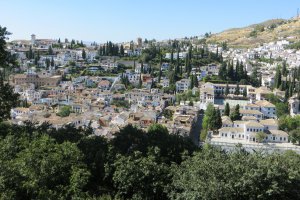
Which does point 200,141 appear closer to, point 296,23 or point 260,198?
point 260,198

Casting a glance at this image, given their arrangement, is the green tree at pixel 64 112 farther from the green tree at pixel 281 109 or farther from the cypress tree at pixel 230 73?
the cypress tree at pixel 230 73

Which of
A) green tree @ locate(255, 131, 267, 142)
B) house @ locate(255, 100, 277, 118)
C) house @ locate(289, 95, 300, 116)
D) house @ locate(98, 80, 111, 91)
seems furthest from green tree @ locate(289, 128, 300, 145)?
house @ locate(98, 80, 111, 91)

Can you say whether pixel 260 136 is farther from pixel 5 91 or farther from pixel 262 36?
pixel 262 36

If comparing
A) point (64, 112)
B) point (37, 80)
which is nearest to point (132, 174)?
point (64, 112)

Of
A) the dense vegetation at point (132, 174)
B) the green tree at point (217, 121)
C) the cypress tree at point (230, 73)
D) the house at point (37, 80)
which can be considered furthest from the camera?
the house at point (37, 80)

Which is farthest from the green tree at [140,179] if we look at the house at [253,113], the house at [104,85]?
the house at [104,85]

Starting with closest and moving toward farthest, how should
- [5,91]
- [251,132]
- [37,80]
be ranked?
[5,91] < [251,132] < [37,80]

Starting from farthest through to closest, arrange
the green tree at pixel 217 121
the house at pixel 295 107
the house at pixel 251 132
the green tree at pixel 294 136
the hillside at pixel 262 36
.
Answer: the hillside at pixel 262 36 < the house at pixel 295 107 < the green tree at pixel 217 121 < the house at pixel 251 132 < the green tree at pixel 294 136

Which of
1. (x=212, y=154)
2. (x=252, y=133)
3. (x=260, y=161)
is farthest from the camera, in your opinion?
(x=252, y=133)

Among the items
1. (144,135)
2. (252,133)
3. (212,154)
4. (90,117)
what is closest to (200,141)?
(252,133)

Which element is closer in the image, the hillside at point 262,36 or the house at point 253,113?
the house at point 253,113

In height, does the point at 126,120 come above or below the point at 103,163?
below
